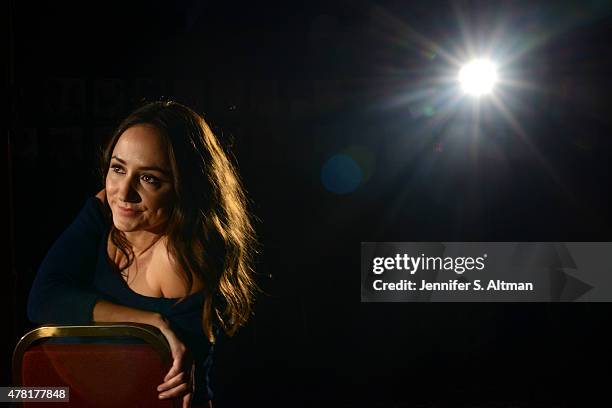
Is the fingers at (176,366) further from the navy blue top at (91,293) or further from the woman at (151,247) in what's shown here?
the navy blue top at (91,293)

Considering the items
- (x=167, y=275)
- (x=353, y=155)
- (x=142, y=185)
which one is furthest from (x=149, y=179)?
(x=353, y=155)

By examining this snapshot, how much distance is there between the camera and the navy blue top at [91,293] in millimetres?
2459

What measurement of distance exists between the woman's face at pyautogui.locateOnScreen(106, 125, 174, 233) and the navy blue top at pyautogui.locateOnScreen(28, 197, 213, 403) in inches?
5.2

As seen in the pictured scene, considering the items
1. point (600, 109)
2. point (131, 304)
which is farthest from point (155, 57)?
point (600, 109)

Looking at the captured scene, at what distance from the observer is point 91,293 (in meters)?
2.45

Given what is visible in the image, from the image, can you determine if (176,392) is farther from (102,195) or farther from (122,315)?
(102,195)

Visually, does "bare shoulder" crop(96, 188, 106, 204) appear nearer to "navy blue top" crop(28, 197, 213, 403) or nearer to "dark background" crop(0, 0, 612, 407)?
"navy blue top" crop(28, 197, 213, 403)

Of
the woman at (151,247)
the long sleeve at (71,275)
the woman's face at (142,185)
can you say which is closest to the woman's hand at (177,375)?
the woman at (151,247)

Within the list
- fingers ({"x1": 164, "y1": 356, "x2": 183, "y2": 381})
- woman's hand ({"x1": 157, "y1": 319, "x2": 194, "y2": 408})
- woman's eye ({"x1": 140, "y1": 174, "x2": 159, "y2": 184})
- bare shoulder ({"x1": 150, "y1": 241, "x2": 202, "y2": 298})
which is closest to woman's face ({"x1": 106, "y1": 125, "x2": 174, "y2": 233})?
woman's eye ({"x1": 140, "y1": 174, "x2": 159, "y2": 184})

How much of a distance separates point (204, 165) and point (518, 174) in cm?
222

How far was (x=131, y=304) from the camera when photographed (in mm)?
2473

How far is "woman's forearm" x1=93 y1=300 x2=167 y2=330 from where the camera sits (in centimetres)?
229

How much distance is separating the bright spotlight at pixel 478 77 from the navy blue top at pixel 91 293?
2195mm

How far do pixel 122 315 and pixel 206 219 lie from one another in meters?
0.64
